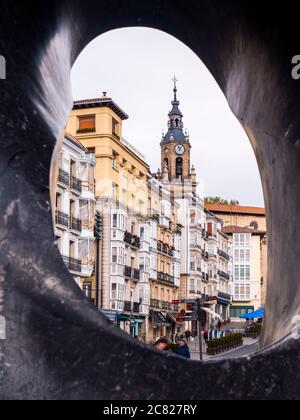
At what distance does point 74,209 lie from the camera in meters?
52.0

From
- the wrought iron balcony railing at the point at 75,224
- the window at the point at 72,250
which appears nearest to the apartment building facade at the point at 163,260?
the window at the point at 72,250

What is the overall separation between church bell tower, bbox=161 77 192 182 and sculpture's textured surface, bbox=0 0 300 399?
112221mm

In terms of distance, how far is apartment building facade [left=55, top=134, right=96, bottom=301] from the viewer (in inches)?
1943

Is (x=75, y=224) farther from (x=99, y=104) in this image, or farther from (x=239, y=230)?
(x=239, y=230)

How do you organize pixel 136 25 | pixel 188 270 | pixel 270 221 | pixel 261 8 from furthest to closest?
pixel 188 270 < pixel 136 25 < pixel 270 221 < pixel 261 8

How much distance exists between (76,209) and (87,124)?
32.3 ft

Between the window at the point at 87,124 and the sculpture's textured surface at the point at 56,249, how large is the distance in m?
54.0

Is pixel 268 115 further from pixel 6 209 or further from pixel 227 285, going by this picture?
pixel 227 285

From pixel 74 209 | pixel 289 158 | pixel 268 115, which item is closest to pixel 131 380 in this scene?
pixel 289 158

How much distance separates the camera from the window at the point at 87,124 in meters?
58.8

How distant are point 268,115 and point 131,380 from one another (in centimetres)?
225

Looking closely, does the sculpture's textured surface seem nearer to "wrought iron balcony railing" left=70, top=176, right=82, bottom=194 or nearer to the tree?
"wrought iron balcony railing" left=70, top=176, right=82, bottom=194

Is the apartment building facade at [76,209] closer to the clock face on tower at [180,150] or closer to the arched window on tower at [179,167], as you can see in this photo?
the arched window on tower at [179,167]

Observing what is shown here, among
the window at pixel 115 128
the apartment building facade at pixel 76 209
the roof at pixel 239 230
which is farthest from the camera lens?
the roof at pixel 239 230
